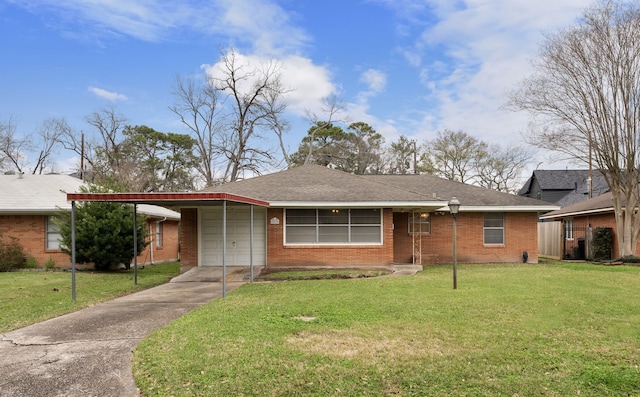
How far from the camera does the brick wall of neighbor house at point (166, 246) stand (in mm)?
19609

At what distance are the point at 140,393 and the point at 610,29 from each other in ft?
63.8

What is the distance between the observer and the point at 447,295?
29.2ft

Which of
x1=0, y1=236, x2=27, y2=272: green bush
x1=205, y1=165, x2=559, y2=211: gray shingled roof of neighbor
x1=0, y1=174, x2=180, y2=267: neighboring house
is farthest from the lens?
x1=0, y1=174, x2=180, y2=267: neighboring house

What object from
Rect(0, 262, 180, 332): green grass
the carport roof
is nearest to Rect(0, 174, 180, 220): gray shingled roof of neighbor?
Rect(0, 262, 180, 332): green grass

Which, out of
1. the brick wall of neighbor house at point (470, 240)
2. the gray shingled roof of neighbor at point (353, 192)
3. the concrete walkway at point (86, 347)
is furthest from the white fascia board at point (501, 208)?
the concrete walkway at point (86, 347)

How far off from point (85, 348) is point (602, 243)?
66.3 ft

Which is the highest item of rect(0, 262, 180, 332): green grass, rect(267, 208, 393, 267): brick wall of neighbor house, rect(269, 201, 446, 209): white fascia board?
rect(269, 201, 446, 209): white fascia board

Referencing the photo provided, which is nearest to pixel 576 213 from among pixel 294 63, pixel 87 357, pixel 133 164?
pixel 294 63

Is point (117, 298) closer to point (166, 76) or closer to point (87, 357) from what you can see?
point (87, 357)

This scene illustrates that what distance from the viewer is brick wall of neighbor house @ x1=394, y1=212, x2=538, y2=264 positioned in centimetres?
1720

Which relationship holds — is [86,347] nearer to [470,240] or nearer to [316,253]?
[316,253]

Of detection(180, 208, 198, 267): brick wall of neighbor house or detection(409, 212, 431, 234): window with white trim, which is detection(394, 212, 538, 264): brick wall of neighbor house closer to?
detection(409, 212, 431, 234): window with white trim

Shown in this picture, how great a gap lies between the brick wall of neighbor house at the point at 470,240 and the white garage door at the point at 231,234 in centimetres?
581

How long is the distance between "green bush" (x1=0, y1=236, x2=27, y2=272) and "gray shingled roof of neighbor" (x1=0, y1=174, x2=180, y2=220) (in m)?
1.16
